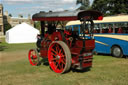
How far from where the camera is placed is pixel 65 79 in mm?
6008

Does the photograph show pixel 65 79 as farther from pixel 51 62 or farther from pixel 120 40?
pixel 120 40

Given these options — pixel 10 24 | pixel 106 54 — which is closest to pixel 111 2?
pixel 106 54

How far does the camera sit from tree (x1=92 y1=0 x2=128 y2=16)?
2992cm

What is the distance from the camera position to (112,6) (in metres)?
33.0

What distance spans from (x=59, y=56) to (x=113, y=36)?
19.9 feet

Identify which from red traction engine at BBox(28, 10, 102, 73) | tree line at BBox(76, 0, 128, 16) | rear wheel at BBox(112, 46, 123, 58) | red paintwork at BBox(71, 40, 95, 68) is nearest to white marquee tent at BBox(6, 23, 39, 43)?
tree line at BBox(76, 0, 128, 16)

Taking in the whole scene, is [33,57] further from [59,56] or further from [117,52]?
[117,52]

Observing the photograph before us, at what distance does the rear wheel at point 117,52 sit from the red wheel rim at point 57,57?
568 centimetres

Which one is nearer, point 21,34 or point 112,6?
point 21,34

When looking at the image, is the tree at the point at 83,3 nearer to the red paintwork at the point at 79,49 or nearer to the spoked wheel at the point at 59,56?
the spoked wheel at the point at 59,56

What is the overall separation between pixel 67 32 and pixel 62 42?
69cm

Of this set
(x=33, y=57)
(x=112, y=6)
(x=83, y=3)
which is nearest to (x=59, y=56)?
(x=33, y=57)

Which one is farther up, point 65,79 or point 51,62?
point 51,62

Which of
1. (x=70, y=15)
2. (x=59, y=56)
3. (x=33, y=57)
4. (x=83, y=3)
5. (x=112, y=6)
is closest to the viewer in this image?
(x=70, y=15)
